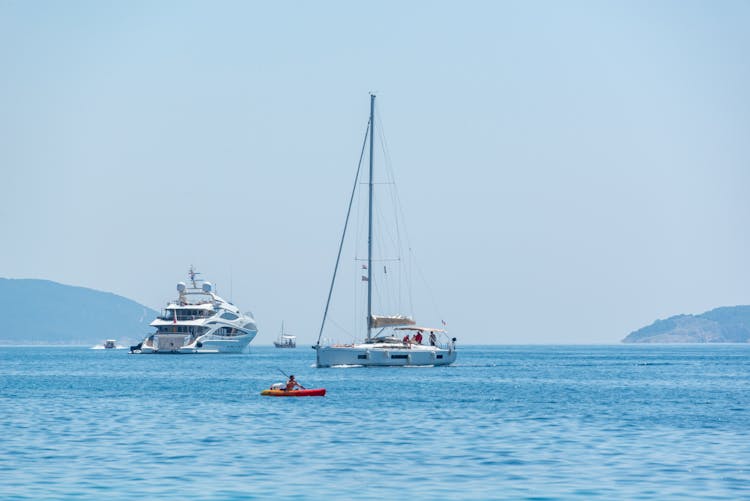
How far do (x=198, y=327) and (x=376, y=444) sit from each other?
14471 cm

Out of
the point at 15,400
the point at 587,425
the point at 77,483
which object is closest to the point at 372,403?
the point at 587,425

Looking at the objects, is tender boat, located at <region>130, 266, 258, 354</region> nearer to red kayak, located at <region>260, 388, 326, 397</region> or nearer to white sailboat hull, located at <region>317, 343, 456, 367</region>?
white sailboat hull, located at <region>317, 343, 456, 367</region>

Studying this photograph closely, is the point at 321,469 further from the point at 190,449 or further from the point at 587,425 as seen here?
the point at 587,425

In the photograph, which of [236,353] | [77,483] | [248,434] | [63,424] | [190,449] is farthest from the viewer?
[236,353]

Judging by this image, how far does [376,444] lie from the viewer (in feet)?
144

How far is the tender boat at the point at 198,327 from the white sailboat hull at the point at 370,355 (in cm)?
7988

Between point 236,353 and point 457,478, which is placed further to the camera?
point 236,353

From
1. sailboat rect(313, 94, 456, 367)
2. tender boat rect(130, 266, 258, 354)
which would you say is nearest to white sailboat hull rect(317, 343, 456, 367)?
sailboat rect(313, 94, 456, 367)

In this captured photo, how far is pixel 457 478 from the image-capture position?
35.2 m

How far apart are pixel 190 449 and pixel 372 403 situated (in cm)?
2360

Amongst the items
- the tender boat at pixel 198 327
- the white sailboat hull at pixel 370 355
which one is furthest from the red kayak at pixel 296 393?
the tender boat at pixel 198 327

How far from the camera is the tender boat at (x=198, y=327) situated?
608ft

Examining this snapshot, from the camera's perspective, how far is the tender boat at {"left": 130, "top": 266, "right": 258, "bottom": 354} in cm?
18538

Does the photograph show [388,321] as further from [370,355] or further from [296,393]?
[296,393]
